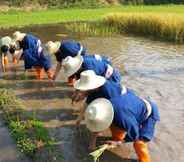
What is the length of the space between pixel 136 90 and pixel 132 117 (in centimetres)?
385

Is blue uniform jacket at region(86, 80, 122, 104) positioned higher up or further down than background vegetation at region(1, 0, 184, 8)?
higher up

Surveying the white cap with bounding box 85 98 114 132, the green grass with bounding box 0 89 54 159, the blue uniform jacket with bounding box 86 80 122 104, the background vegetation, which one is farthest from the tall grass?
the background vegetation

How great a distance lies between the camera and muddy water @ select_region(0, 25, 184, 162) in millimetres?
6336

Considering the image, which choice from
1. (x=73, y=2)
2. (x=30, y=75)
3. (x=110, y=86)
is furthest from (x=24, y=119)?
(x=73, y=2)

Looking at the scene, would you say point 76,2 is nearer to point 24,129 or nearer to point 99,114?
point 24,129

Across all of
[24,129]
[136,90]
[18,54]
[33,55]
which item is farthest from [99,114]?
[18,54]

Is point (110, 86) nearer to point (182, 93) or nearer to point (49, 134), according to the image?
point (49, 134)

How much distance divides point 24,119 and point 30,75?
3467 millimetres

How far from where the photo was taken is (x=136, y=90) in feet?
30.6

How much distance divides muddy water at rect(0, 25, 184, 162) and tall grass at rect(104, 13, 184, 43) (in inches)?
39.1

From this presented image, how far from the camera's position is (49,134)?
6801 millimetres

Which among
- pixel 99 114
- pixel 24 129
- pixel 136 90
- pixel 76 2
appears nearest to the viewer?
pixel 99 114

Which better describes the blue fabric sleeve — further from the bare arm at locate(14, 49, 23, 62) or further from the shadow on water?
the bare arm at locate(14, 49, 23, 62)

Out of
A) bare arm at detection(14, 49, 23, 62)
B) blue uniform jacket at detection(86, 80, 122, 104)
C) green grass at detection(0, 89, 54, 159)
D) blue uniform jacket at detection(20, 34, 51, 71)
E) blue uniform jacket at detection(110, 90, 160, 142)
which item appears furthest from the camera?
bare arm at detection(14, 49, 23, 62)
